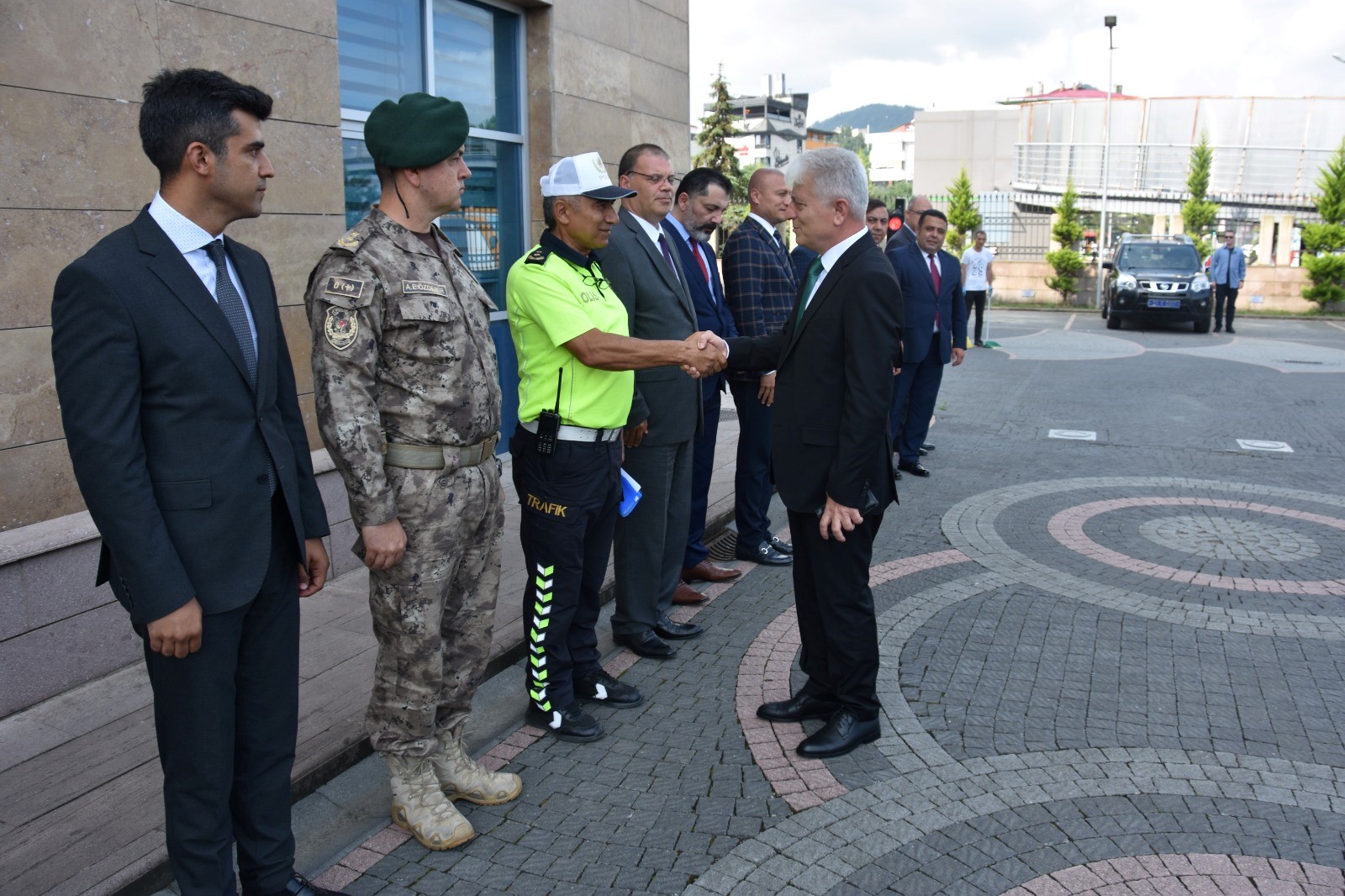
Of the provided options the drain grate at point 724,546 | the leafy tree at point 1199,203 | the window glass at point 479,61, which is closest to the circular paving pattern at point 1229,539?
the drain grate at point 724,546

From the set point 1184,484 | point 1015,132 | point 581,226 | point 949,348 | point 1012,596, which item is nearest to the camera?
point 581,226

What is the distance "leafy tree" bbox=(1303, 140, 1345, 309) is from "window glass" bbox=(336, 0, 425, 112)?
88.1ft

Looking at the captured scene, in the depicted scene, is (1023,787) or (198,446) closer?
(198,446)

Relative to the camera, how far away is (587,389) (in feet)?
12.5

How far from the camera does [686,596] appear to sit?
554cm

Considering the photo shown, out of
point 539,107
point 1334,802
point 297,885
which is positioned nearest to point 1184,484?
point 1334,802

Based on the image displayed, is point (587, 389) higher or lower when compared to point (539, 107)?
lower

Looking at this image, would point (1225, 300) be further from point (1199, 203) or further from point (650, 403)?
point (650, 403)

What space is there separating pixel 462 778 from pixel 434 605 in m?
0.71

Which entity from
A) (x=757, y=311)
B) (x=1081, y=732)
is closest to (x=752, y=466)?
(x=757, y=311)

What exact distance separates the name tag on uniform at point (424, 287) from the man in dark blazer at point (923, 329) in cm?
563

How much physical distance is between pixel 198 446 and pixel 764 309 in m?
3.96

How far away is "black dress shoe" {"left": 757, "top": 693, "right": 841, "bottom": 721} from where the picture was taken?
13.6 ft

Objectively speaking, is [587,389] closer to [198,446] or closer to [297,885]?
[198,446]
